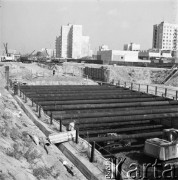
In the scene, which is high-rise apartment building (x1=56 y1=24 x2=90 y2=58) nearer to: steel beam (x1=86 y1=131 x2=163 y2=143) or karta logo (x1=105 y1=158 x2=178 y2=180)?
steel beam (x1=86 y1=131 x2=163 y2=143)

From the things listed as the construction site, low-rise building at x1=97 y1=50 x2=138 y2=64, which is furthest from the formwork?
low-rise building at x1=97 y1=50 x2=138 y2=64

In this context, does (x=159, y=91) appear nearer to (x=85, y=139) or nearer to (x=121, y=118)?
(x=121, y=118)

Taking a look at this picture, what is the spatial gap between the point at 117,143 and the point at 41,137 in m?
4.77

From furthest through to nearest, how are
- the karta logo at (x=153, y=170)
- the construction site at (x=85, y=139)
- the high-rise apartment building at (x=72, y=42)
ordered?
the high-rise apartment building at (x=72, y=42)
the karta logo at (x=153, y=170)
the construction site at (x=85, y=139)

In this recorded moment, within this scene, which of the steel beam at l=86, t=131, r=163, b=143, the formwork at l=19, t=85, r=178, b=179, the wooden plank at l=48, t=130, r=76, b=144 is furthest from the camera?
the formwork at l=19, t=85, r=178, b=179

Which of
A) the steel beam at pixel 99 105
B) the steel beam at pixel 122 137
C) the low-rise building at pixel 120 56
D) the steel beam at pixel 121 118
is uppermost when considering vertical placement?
the low-rise building at pixel 120 56

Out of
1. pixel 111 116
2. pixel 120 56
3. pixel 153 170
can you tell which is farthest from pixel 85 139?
pixel 120 56

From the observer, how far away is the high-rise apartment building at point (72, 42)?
135 metres

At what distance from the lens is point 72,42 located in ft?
443

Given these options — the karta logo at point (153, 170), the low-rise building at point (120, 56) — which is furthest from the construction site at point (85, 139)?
the low-rise building at point (120, 56)

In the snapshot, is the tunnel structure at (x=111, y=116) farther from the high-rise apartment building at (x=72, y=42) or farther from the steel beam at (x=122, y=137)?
Result: the high-rise apartment building at (x=72, y=42)

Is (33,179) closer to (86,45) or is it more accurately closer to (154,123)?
(154,123)

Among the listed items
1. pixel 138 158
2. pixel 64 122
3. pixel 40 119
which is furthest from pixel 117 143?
pixel 40 119

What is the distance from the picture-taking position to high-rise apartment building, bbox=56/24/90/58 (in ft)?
443
